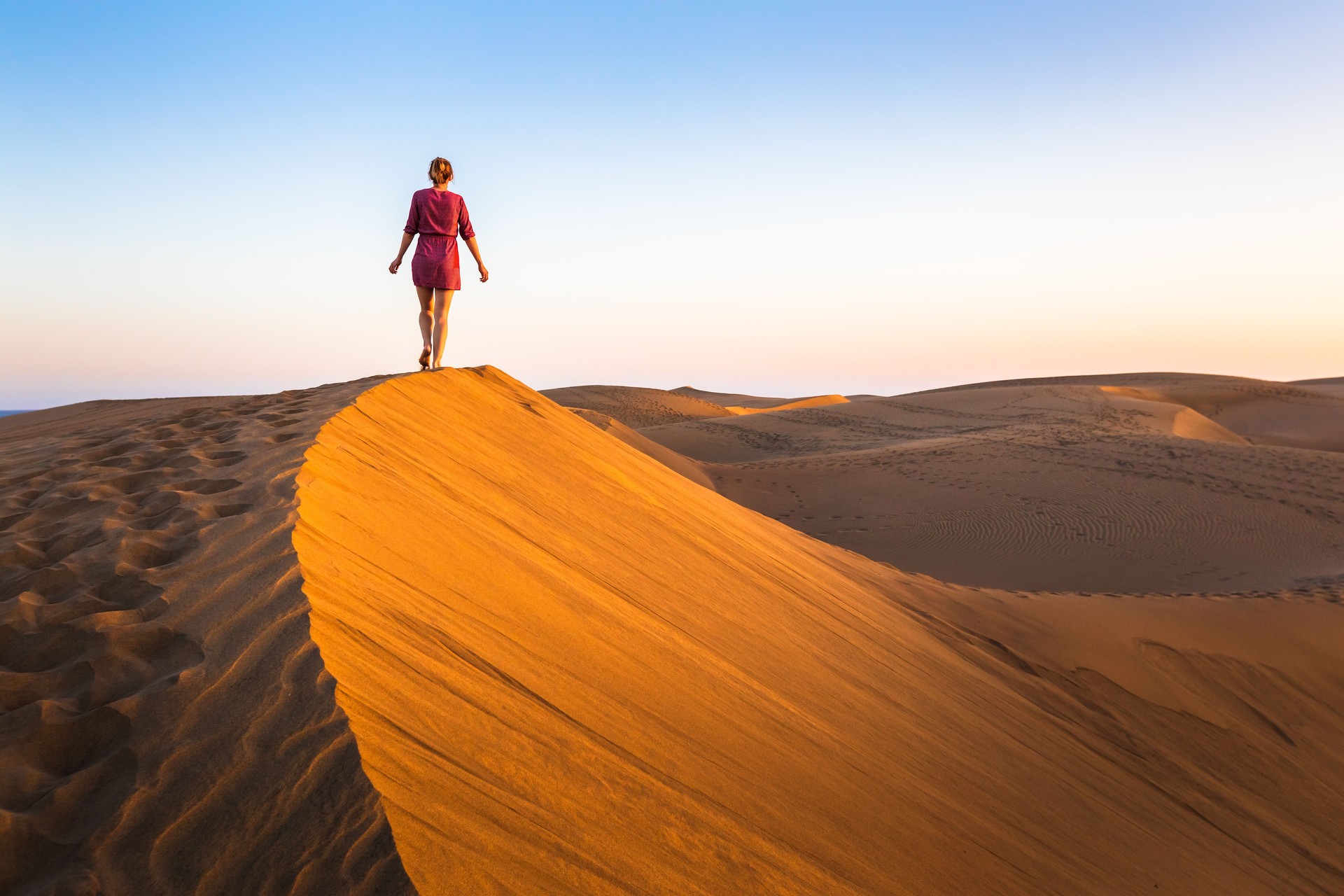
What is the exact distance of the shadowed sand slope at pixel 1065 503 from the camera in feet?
34.8

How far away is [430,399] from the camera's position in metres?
4.98

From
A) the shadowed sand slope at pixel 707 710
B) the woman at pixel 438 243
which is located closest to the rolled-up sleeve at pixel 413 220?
the woman at pixel 438 243

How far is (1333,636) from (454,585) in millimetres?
8005

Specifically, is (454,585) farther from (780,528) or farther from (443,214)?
(780,528)

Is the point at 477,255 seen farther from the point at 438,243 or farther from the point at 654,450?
the point at 654,450

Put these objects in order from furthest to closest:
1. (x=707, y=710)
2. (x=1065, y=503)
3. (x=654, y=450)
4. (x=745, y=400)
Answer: (x=745, y=400)
(x=654, y=450)
(x=1065, y=503)
(x=707, y=710)

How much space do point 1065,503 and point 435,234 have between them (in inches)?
427

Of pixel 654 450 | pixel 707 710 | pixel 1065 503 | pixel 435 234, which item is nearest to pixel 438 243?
pixel 435 234

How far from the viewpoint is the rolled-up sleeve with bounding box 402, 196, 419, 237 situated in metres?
5.76

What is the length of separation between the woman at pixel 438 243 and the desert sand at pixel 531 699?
737 mm

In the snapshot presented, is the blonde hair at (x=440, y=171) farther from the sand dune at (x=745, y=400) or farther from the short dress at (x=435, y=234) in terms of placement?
the sand dune at (x=745, y=400)

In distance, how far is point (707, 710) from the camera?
254 centimetres

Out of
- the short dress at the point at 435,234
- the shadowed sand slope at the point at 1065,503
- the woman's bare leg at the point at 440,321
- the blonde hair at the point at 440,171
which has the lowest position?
the shadowed sand slope at the point at 1065,503

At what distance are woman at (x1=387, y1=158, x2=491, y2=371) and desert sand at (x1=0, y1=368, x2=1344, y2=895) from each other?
2.42ft
